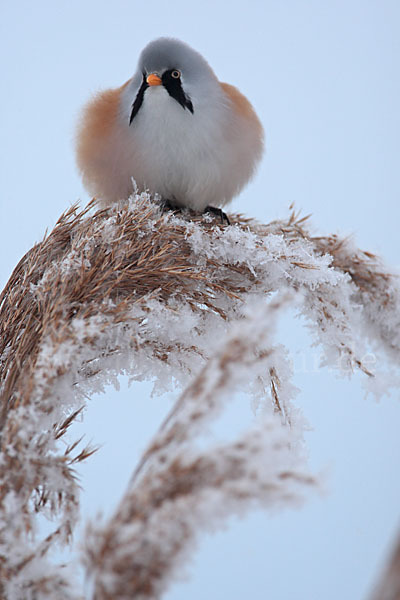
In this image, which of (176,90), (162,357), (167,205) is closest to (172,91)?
(176,90)

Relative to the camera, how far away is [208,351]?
81cm

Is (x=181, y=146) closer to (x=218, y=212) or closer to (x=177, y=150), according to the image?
(x=177, y=150)

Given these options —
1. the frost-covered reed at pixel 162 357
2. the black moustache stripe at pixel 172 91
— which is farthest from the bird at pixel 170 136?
the frost-covered reed at pixel 162 357

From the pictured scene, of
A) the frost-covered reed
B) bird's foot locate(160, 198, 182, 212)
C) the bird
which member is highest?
the bird

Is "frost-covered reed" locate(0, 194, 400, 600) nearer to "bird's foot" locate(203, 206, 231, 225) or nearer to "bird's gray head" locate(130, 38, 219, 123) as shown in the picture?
"bird's foot" locate(203, 206, 231, 225)

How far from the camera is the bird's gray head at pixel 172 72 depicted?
3.37 feet

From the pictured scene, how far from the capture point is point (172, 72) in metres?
1.03

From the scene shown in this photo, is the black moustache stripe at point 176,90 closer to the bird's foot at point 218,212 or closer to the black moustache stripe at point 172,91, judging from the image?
the black moustache stripe at point 172,91

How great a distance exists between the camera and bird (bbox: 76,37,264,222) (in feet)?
3.41

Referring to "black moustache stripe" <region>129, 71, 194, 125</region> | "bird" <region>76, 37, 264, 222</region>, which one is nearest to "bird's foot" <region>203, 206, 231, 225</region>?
"bird" <region>76, 37, 264, 222</region>

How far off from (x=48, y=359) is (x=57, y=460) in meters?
0.10

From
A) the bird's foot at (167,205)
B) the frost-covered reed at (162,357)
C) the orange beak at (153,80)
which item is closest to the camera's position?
the frost-covered reed at (162,357)

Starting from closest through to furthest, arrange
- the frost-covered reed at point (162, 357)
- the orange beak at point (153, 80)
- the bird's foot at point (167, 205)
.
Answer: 1. the frost-covered reed at point (162, 357)
2. the orange beak at point (153, 80)
3. the bird's foot at point (167, 205)

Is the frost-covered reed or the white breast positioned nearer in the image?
the frost-covered reed
